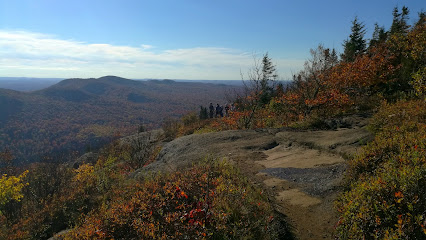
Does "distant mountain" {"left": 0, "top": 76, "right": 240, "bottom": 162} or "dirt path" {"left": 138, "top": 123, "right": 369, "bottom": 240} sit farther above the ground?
"dirt path" {"left": 138, "top": 123, "right": 369, "bottom": 240}

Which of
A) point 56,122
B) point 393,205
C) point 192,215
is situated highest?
point 393,205

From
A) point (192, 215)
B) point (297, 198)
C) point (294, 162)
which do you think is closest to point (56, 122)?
A: point (294, 162)

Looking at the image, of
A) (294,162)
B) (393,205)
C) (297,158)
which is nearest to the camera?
(393,205)

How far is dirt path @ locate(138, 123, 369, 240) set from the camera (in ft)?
15.7

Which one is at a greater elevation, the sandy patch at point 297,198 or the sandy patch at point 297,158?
the sandy patch at point 297,158

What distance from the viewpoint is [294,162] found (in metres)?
7.55

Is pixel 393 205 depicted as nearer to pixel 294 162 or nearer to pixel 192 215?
pixel 192 215

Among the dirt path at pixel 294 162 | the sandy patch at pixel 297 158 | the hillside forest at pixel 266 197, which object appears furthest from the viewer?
the sandy patch at pixel 297 158

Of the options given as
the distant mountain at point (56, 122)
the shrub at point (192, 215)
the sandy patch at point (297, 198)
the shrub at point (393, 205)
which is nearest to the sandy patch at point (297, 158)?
the sandy patch at point (297, 198)

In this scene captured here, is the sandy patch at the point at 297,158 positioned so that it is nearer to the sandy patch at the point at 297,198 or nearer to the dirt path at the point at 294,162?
the dirt path at the point at 294,162

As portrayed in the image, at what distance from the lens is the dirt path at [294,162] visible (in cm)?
479

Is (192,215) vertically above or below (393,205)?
below

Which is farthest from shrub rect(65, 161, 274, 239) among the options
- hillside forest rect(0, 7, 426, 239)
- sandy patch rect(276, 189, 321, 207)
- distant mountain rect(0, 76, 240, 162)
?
distant mountain rect(0, 76, 240, 162)

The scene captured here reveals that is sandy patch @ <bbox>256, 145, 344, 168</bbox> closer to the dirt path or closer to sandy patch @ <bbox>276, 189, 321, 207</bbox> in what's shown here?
the dirt path
